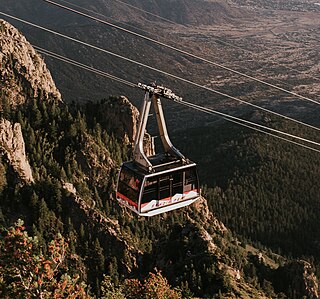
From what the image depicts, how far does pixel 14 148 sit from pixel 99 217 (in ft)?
52.2

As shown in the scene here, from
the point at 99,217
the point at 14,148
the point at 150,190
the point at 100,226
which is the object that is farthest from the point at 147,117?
the point at 14,148

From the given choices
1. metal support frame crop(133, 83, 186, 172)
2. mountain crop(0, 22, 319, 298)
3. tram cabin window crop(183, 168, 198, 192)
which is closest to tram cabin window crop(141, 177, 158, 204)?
metal support frame crop(133, 83, 186, 172)

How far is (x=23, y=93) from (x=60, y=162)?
53.7 ft

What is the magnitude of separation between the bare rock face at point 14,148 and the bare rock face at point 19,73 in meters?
12.6

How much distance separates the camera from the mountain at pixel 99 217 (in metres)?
71.4

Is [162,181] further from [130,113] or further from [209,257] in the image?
[130,113]

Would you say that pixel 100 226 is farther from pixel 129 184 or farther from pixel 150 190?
pixel 150 190

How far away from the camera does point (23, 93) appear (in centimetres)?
10144

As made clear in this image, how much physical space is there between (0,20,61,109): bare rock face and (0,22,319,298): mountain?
319 mm

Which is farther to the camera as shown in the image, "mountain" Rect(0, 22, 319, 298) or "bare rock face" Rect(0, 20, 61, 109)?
"bare rock face" Rect(0, 20, 61, 109)

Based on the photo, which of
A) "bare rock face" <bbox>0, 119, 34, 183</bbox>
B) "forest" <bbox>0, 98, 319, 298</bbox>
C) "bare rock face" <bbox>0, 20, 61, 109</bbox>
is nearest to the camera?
"forest" <bbox>0, 98, 319, 298</bbox>

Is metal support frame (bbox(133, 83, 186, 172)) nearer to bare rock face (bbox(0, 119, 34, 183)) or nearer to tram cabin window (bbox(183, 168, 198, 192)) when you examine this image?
tram cabin window (bbox(183, 168, 198, 192))

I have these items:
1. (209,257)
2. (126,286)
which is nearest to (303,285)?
(209,257)

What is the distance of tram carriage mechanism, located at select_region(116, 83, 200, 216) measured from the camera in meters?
37.7
